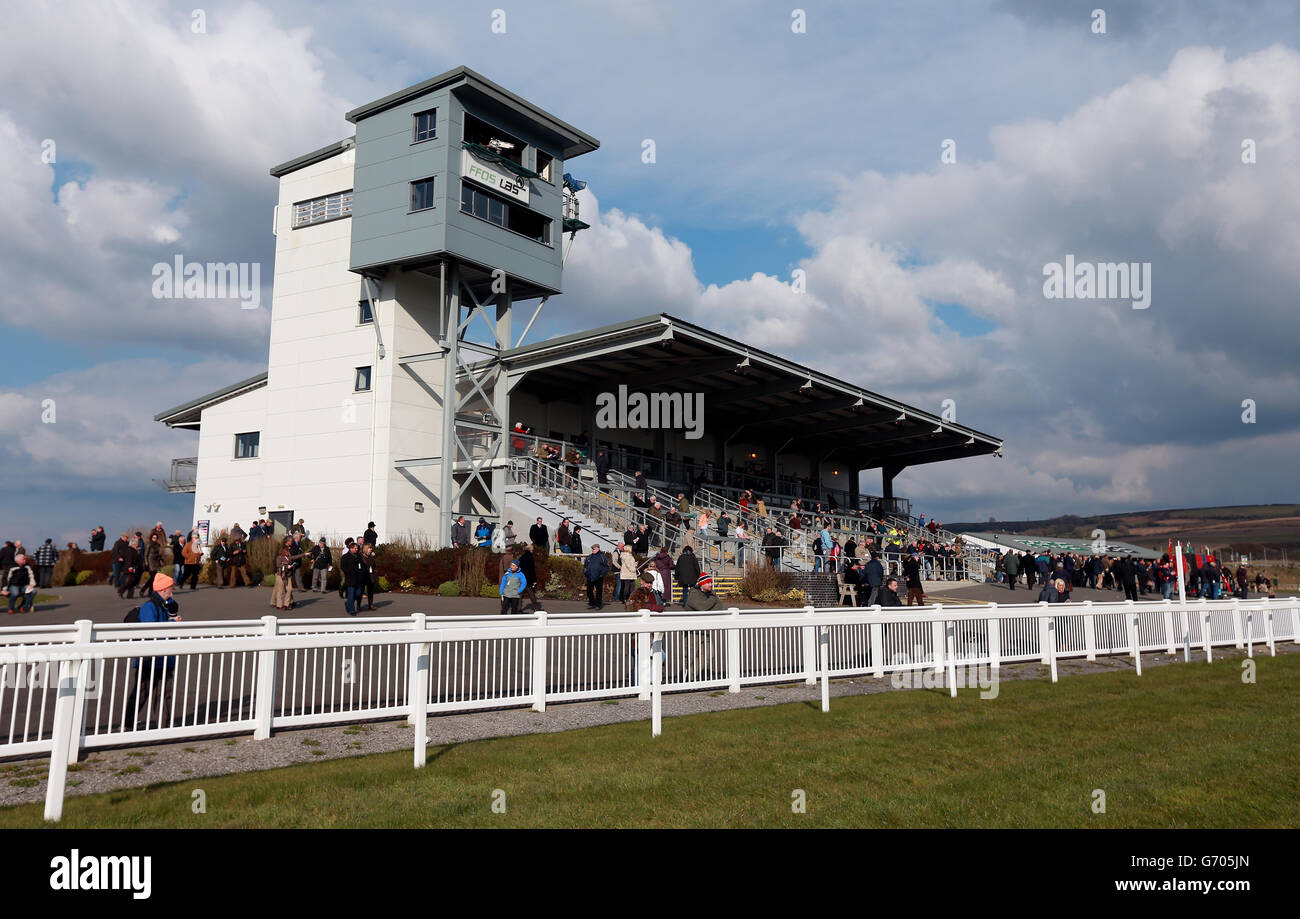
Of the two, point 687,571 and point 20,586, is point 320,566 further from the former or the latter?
point 687,571

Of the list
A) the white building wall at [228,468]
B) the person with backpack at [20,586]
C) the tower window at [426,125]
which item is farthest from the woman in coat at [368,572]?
the white building wall at [228,468]

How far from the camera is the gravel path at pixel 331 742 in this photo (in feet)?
24.1

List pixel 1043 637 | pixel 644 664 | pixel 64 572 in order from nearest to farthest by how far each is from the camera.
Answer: pixel 644 664 → pixel 1043 637 → pixel 64 572

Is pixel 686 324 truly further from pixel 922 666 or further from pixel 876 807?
pixel 876 807

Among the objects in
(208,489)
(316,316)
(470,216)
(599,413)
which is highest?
(470,216)

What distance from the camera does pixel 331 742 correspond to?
349 inches

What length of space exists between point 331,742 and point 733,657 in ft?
17.7

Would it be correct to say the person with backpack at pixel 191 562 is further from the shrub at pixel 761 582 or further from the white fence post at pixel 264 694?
the white fence post at pixel 264 694

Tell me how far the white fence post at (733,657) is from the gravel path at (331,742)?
0.19 m

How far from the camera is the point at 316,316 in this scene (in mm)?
36562

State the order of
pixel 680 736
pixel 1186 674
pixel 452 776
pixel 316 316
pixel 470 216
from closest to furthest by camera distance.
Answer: pixel 452 776 → pixel 680 736 → pixel 1186 674 → pixel 470 216 → pixel 316 316
